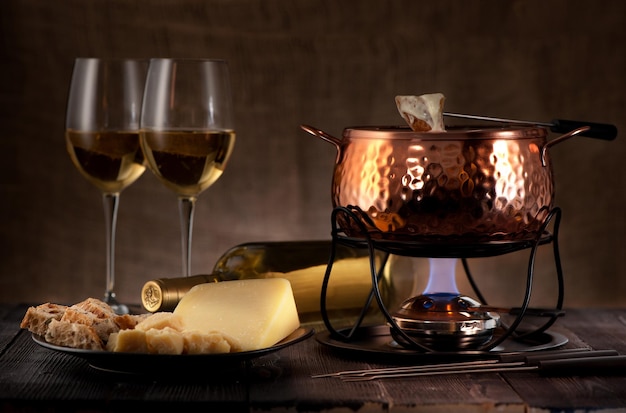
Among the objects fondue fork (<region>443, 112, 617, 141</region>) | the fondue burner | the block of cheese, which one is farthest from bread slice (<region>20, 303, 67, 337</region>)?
fondue fork (<region>443, 112, 617, 141</region>)

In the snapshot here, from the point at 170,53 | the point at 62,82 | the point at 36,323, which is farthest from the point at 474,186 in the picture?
the point at 62,82

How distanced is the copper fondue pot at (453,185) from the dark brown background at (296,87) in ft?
2.10

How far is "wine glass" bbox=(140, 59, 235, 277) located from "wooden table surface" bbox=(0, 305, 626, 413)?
293 mm

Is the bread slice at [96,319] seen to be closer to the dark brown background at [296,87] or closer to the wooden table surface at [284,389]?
the wooden table surface at [284,389]

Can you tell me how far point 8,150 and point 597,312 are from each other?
98 centimetres

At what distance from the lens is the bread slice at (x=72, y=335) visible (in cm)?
96

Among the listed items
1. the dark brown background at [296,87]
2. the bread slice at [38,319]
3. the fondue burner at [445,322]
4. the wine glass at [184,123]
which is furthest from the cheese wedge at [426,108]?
the dark brown background at [296,87]

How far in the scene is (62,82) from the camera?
1.66 meters

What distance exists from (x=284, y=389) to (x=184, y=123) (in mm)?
444

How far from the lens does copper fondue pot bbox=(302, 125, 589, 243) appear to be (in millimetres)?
970

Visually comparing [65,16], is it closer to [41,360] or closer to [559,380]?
[41,360]

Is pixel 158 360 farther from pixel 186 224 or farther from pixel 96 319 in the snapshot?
pixel 186 224

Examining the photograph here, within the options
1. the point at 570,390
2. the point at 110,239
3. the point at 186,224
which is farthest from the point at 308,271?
the point at 570,390

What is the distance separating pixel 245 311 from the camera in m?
0.99
